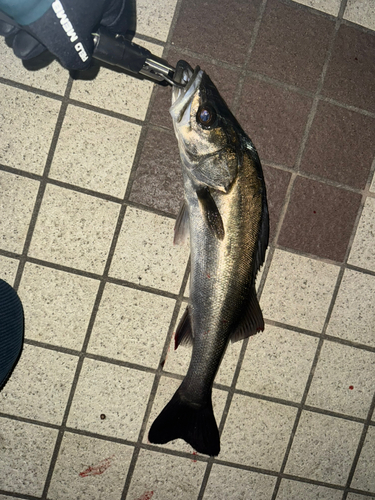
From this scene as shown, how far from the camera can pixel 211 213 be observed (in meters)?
2.12

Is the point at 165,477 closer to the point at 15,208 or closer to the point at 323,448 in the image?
the point at 323,448

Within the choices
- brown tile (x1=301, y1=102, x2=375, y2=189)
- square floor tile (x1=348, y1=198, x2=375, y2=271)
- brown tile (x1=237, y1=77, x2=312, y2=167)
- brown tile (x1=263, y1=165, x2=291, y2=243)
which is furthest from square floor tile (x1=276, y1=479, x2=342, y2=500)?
brown tile (x1=237, y1=77, x2=312, y2=167)

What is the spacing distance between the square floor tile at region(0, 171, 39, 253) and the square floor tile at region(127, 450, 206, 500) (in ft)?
5.70

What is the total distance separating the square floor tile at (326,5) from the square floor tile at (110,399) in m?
2.85

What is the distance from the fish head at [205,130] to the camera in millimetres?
2057

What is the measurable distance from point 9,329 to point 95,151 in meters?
1.30

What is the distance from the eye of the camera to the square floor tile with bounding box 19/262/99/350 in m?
2.52

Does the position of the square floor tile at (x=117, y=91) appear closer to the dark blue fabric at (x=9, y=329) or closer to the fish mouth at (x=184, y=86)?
the fish mouth at (x=184, y=86)

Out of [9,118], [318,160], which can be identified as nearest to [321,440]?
[318,160]

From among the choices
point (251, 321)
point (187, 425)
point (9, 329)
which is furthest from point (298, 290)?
point (9, 329)

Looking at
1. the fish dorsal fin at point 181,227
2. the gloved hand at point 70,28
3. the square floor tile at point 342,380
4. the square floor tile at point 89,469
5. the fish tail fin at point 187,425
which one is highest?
the gloved hand at point 70,28

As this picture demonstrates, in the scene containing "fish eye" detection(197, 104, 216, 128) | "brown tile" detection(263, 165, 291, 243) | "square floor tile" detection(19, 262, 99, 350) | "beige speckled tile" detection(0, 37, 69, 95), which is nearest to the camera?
"fish eye" detection(197, 104, 216, 128)

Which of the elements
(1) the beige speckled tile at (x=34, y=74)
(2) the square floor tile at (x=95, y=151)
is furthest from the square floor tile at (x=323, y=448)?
(1) the beige speckled tile at (x=34, y=74)

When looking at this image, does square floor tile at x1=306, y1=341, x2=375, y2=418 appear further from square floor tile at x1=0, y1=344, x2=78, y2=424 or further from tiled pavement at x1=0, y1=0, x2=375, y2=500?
square floor tile at x1=0, y1=344, x2=78, y2=424
